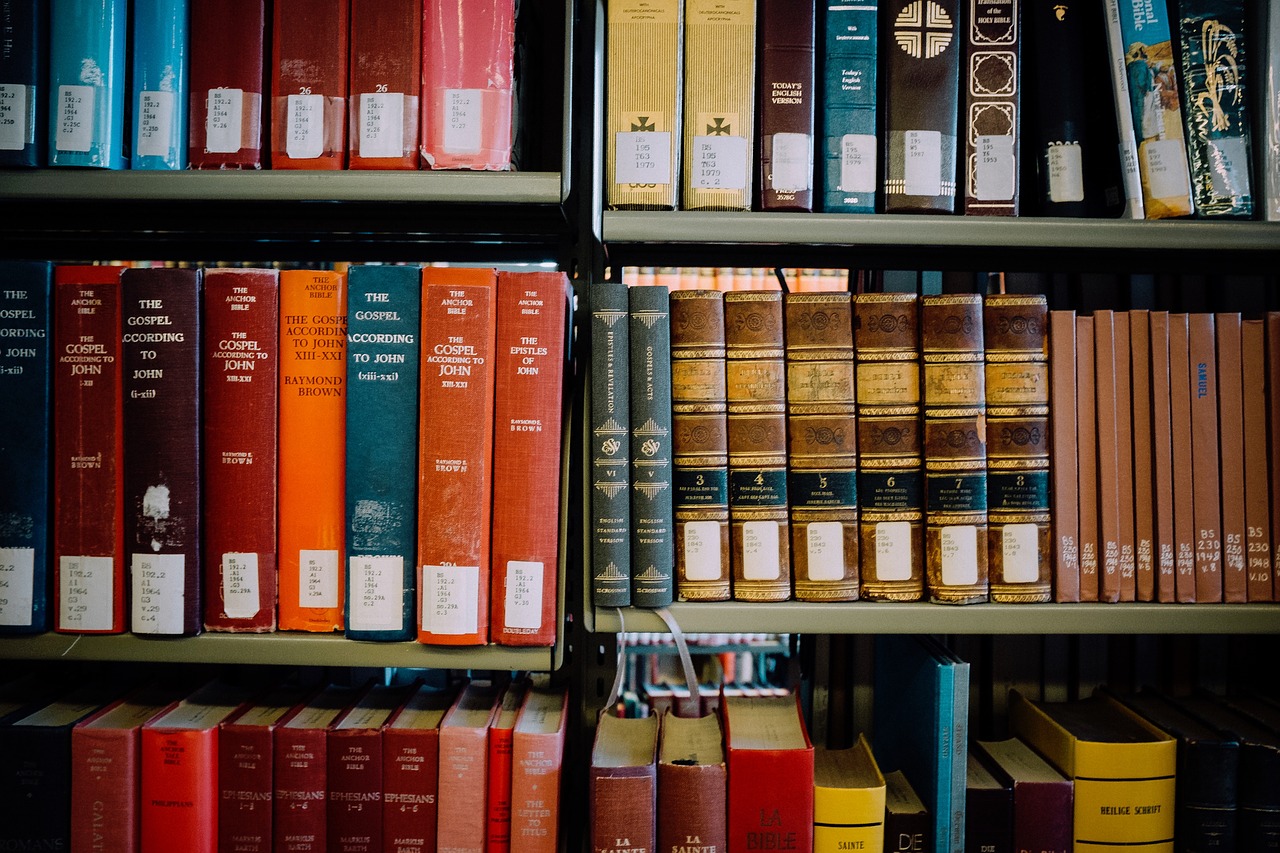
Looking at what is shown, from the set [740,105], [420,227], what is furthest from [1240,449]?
[420,227]

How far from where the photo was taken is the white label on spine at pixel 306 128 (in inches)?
31.7

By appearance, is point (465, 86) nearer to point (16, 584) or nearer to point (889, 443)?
point (889, 443)

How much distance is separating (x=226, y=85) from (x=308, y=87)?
0.09 m

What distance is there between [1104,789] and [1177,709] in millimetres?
191

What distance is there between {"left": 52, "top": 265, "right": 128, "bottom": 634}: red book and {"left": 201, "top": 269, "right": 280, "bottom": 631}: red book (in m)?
0.10

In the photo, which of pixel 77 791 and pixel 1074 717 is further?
pixel 1074 717

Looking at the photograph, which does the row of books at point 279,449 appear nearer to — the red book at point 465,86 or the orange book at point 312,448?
the orange book at point 312,448

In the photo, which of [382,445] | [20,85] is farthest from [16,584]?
[20,85]

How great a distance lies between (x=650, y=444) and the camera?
82 centimetres

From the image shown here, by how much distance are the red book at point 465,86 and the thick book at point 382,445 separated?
14 cm

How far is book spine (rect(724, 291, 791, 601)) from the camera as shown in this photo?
0.83 m

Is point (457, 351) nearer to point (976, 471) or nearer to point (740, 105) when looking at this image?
point (740, 105)

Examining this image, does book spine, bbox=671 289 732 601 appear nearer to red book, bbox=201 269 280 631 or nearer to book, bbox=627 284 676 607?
book, bbox=627 284 676 607

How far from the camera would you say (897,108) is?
2.74ft
